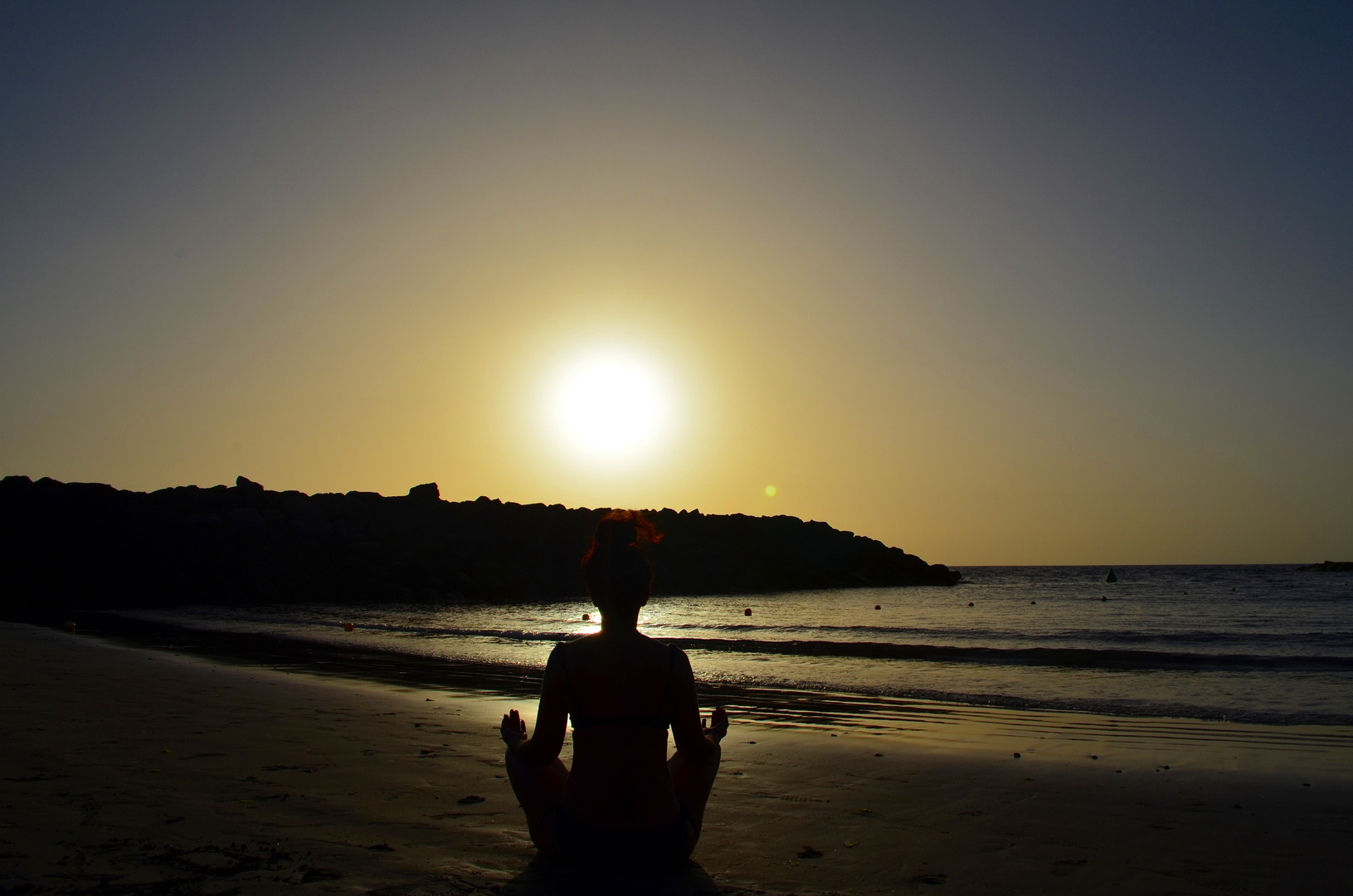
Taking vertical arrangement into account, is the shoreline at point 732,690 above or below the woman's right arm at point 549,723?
below

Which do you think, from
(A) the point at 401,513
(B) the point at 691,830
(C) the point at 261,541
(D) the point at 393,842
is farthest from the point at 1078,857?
(A) the point at 401,513

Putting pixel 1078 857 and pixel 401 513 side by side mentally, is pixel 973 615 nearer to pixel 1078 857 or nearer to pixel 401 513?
pixel 401 513

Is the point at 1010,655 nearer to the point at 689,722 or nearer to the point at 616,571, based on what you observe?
the point at 689,722

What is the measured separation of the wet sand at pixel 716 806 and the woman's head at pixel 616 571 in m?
1.24

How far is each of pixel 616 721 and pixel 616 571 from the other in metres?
0.65

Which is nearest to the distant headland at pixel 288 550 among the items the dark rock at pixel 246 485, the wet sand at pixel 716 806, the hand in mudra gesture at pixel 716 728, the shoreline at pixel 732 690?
the dark rock at pixel 246 485

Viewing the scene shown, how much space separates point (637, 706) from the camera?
3.79 metres

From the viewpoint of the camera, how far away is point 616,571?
3.85m

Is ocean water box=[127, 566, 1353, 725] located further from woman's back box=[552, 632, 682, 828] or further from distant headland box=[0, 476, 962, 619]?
woman's back box=[552, 632, 682, 828]

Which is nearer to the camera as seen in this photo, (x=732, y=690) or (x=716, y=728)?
(x=716, y=728)

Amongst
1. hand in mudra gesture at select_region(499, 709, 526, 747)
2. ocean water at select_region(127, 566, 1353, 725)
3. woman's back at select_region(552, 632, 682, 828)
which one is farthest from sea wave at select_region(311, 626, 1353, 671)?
woman's back at select_region(552, 632, 682, 828)

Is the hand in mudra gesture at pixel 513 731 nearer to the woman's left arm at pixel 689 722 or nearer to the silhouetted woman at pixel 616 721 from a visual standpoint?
the silhouetted woman at pixel 616 721

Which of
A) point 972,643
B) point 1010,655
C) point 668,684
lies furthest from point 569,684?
point 972,643

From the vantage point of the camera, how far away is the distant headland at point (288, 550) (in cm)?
3881
